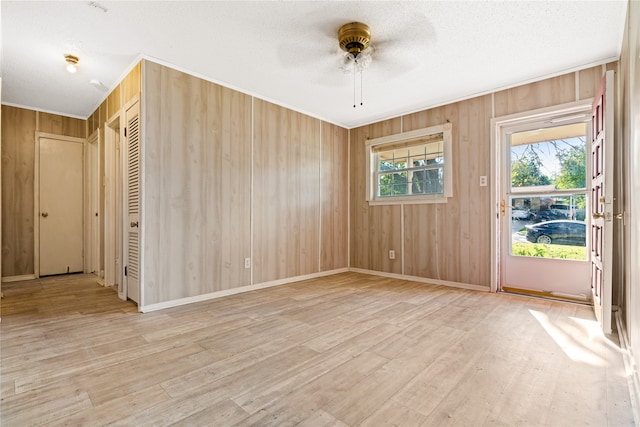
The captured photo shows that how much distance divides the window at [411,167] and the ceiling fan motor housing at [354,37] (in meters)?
2.08

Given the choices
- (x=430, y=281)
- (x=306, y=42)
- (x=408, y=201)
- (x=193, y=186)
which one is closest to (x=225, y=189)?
(x=193, y=186)

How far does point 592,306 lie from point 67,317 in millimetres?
5099

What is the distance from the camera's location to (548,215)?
3.44m

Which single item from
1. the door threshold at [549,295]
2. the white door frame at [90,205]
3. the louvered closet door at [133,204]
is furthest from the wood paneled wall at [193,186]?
the door threshold at [549,295]

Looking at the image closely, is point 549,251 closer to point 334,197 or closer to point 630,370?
point 630,370

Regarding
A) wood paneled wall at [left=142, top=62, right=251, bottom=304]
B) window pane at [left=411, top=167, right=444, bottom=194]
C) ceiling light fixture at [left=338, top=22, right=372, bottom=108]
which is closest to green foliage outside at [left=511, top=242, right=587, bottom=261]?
window pane at [left=411, top=167, right=444, bottom=194]

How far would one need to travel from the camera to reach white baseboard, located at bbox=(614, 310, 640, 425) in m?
1.41

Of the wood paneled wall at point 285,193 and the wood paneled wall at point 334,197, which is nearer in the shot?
the wood paneled wall at point 285,193

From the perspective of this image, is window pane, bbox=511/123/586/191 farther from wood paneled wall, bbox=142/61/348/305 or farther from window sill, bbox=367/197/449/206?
wood paneled wall, bbox=142/61/348/305

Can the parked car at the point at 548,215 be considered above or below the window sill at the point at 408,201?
below

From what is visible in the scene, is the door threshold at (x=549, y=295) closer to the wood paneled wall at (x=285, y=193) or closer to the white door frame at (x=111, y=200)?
the wood paneled wall at (x=285, y=193)

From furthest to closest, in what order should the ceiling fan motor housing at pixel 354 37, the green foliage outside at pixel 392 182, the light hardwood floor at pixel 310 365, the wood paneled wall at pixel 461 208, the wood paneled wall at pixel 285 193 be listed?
the green foliage outside at pixel 392 182
the wood paneled wall at pixel 285 193
the wood paneled wall at pixel 461 208
the ceiling fan motor housing at pixel 354 37
the light hardwood floor at pixel 310 365

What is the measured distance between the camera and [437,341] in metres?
2.20

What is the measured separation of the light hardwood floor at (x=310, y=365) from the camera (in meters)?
1.39
